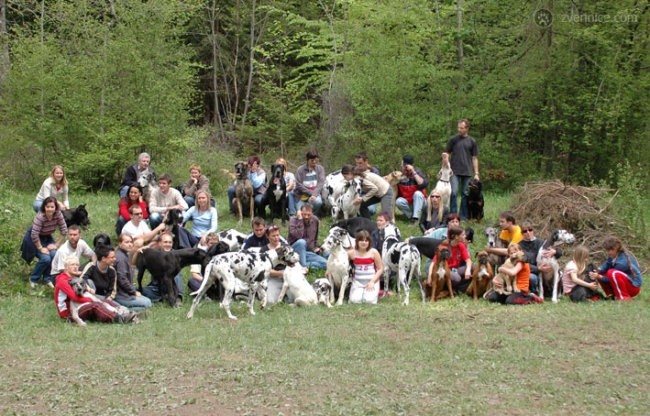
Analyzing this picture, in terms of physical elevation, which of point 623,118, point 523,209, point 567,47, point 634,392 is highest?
point 567,47

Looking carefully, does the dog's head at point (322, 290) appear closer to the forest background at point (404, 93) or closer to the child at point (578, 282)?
the child at point (578, 282)

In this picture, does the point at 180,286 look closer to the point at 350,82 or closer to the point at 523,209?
the point at 523,209

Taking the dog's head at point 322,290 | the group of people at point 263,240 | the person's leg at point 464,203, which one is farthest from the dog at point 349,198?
the dog's head at point 322,290

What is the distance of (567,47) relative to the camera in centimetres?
2189

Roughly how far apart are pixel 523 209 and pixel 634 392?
7.46 meters

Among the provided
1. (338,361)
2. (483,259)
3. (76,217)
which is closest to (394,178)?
(483,259)

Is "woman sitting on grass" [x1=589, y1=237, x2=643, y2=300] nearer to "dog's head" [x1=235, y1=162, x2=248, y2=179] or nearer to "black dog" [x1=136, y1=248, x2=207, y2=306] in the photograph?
"black dog" [x1=136, y1=248, x2=207, y2=306]

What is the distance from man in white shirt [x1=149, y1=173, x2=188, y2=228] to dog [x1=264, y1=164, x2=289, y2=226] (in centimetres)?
169

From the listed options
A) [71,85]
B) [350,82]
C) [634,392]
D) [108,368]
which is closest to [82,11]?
[71,85]

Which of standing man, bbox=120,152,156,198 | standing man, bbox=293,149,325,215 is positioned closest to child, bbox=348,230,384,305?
standing man, bbox=293,149,325,215

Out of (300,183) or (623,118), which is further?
(623,118)

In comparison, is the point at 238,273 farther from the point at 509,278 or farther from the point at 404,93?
the point at 404,93

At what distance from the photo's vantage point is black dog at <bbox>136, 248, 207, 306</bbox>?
1183 centimetres

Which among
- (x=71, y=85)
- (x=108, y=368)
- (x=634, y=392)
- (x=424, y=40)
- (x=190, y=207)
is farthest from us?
(x=424, y=40)
